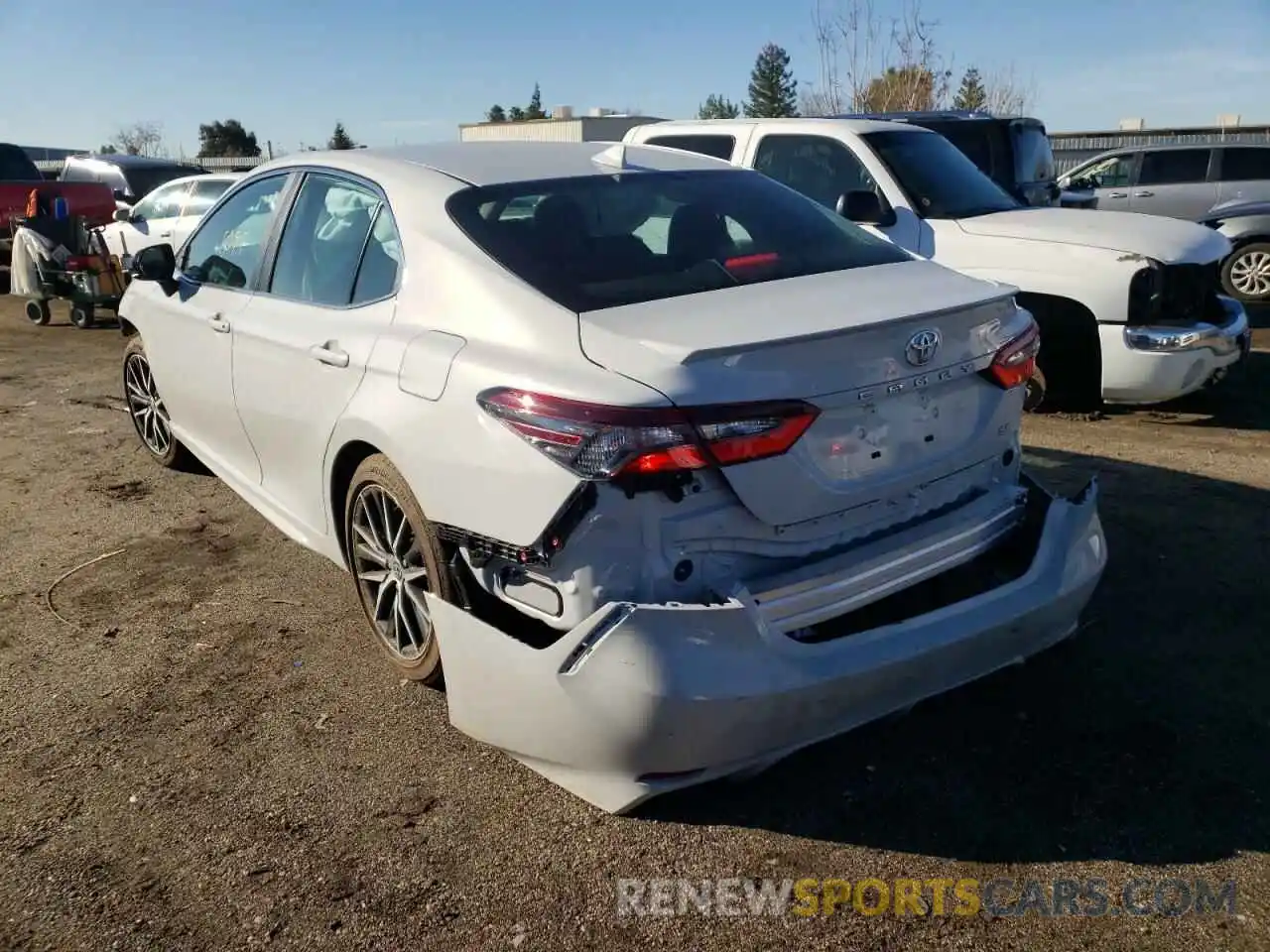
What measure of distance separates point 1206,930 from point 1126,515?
282 cm

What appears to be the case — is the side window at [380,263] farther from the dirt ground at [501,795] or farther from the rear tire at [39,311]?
the rear tire at [39,311]

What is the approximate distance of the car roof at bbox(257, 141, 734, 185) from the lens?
3648 mm

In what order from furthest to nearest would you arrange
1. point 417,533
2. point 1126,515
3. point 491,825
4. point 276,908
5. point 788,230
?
point 1126,515 < point 788,230 < point 417,533 < point 491,825 < point 276,908

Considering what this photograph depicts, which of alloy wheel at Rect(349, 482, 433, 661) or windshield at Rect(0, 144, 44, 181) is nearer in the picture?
alloy wheel at Rect(349, 482, 433, 661)

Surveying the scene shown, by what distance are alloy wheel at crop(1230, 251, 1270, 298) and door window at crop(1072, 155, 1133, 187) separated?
11.8 ft

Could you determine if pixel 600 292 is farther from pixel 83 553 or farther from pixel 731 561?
pixel 83 553

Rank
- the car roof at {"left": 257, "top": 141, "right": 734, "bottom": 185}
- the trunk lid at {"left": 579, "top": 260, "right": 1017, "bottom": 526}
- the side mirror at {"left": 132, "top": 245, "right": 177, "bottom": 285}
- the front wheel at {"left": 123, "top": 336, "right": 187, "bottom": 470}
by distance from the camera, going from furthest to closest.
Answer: the front wheel at {"left": 123, "top": 336, "right": 187, "bottom": 470} → the side mirror at {"left": 132, "top": 245, "right": 177, "bottom": 285} → the car roof at {"left": 257, "top": 141, "right": 734, "bottom": 185} → the trunk lid at {"left": 579, "top": 260, "right": 1017, "bottom": 526}

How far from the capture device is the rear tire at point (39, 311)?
495 inches

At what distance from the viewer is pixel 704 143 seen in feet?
26.2

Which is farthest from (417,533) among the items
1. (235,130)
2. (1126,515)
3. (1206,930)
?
(235,130)

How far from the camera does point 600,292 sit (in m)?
3.01

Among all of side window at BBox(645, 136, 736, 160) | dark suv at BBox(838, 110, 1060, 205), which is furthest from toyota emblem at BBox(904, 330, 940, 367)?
dark suv at BBox(838, 110, 1060, 205)

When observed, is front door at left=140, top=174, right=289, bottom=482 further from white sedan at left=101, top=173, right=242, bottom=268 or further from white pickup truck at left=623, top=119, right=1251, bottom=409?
white sedan at left=101, top=173, right=242, bottom=268

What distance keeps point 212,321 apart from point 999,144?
7852 mm
